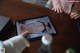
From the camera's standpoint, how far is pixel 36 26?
3.04 ft

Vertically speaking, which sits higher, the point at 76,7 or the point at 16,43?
the point at 76,7

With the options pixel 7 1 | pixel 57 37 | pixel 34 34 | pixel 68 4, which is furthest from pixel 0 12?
pixel 68 4

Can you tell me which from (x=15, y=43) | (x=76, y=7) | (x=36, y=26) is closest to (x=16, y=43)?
(x=15, y=43)

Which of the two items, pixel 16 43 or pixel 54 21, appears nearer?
pixel 16 43

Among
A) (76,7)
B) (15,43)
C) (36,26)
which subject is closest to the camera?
(15,43)

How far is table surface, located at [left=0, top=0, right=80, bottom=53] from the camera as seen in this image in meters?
0.83

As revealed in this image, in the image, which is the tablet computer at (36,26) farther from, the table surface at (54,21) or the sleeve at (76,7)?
the sleeve at (76,7)

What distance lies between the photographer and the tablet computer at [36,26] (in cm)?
88

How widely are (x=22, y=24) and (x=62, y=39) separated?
0.85ft

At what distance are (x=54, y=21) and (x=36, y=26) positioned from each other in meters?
0.13

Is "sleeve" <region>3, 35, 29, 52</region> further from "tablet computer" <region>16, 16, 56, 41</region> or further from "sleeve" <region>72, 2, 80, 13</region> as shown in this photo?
"sleeve" <region>72, 2, 80, 13</region>

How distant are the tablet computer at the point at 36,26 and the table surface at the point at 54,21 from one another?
0.10 feet

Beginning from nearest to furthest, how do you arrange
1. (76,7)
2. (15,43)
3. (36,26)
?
(15,43) < (36,26) < (76,7)

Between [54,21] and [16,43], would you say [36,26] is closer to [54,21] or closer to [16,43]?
[54,21]
